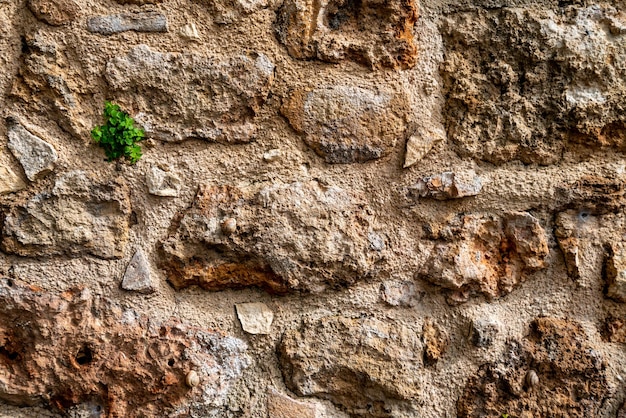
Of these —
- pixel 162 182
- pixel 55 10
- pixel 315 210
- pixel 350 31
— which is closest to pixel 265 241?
pixel 315 210

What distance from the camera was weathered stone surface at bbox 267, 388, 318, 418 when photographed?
1.22 meters

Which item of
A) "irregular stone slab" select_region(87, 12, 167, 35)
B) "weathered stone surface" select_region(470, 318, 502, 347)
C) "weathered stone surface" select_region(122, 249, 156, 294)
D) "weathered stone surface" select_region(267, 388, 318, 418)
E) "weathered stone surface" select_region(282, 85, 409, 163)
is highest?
"irregular stone slab" select_region(87, 12, 167, 35)

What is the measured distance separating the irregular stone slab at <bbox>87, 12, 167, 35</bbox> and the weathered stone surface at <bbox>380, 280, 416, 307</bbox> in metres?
0.70

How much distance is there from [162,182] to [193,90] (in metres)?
0.20

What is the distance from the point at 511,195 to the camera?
1292 mm

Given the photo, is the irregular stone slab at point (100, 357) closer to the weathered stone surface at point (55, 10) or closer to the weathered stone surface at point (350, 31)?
the weathered stone surface at point (55, 10)

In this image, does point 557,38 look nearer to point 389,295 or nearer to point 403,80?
point 403,80

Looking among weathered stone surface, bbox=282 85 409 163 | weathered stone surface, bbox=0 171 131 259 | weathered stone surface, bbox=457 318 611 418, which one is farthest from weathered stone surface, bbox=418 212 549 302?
weathered stone surface, bbox=0 171 131 259

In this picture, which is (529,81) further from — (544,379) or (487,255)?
(544,379)

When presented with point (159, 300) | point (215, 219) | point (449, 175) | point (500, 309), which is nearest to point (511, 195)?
point (449, 175)

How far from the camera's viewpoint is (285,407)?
1.23 meters

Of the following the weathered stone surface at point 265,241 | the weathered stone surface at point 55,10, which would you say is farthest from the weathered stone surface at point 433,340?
the weathered stone surface at point 55,10

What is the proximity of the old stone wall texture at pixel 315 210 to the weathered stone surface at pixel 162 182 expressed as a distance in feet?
0.03

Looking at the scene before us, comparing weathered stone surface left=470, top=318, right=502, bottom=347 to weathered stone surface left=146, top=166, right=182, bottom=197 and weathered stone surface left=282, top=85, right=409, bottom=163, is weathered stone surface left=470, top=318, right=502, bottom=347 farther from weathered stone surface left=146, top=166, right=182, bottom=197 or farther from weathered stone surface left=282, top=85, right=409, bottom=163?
weathered stone surface left=146, top=166, right=182, bottom=197
